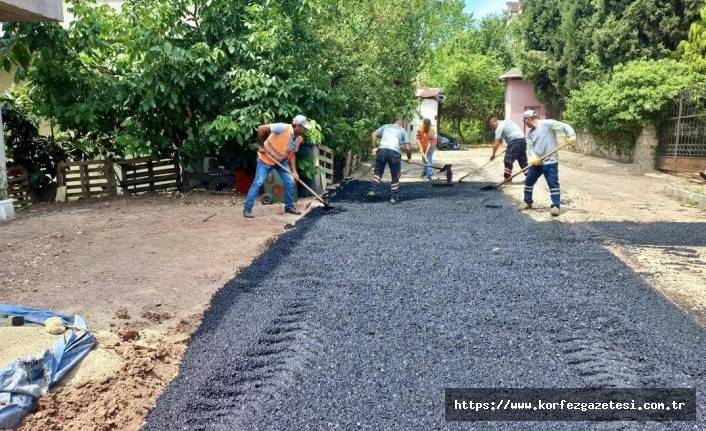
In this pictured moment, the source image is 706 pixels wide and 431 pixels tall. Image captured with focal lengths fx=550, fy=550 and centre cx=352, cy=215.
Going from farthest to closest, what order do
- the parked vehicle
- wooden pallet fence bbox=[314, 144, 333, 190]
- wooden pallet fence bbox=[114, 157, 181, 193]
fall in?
the parked vehicle → wooden pallet fence bbox=[114, 157, 181, 193] → wooden pallet fence bbox=[314, 144, 333, 190]

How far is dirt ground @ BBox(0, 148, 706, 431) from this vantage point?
2.72 m

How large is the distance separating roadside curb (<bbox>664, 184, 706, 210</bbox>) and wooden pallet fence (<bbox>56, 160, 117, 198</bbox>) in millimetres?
9703

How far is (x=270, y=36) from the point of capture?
8414 mm

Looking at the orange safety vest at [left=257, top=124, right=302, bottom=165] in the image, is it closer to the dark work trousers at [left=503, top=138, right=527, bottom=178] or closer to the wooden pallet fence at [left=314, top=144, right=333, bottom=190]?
the wooden pallet fence at [left=314, top=144, right=333, bottom=190]

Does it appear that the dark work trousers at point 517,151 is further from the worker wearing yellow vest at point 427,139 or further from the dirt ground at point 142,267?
the worker wearing yellow vest at point 427,139

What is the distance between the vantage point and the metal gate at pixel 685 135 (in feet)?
37.4

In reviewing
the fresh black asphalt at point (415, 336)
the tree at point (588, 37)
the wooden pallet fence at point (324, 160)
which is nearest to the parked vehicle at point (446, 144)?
the tree at point (588, 37)

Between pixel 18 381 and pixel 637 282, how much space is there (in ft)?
13.7

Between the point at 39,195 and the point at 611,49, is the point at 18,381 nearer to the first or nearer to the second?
the point at 39,195

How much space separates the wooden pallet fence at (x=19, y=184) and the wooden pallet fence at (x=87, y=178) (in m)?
0.56

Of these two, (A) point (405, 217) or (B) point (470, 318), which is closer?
(B) point (470, 318)

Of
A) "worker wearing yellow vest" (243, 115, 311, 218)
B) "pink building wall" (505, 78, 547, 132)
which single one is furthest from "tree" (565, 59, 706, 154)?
"pink building wall" (505, 78, 547, 132)

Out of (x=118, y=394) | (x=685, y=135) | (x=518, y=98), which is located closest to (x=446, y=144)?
(x=518, y=98)

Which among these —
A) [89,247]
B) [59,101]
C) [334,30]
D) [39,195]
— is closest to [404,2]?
[334,30]
